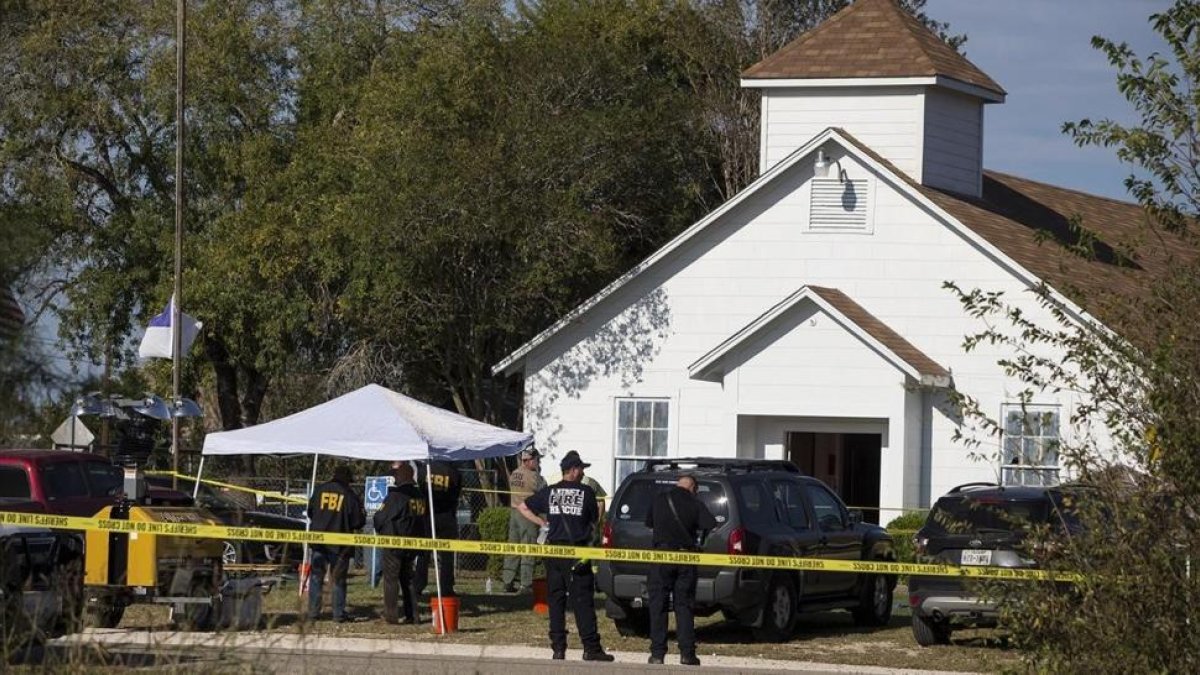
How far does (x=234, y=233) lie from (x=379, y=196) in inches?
246

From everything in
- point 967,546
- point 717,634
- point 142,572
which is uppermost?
point 967,546

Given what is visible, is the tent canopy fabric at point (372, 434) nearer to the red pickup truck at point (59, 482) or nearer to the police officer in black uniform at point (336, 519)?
the police officer in black uniform at point (336, 519)

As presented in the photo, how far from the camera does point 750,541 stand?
1895 centimetres

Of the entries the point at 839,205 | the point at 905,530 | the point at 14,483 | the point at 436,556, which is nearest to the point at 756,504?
the point at 436,556

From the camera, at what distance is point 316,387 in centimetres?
3925

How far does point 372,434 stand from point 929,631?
658 cm

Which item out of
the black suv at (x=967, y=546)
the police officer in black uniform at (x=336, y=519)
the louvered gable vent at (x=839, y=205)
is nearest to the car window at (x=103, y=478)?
the police officer in black uniform at (x=336, y=519)

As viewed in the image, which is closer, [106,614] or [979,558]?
[979,558]

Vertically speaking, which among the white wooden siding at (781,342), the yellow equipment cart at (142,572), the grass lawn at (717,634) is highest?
the white wooden siding at (781,342)

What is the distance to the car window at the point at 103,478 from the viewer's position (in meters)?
23.6

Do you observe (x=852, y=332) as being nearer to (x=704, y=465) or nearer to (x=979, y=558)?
(x=704, y=465)

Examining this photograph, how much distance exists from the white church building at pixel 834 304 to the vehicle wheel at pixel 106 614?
39.4ft

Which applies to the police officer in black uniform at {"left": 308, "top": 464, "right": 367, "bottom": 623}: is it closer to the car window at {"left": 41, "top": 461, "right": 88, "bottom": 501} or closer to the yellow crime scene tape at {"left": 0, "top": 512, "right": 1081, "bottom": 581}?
the yellow crime scene tape at {"left": 0, "top": 512, "right": 1081, "bottom": 581}

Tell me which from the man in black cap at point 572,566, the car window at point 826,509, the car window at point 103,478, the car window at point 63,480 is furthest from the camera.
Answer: the car window at point 103,478
